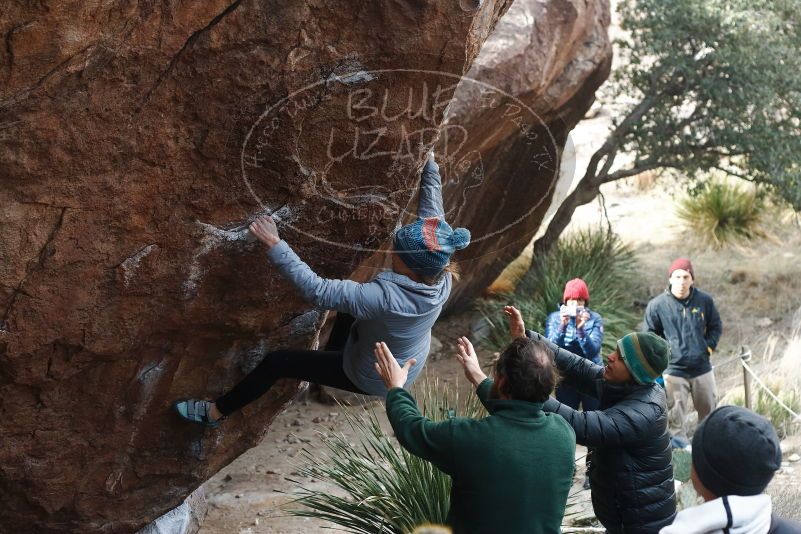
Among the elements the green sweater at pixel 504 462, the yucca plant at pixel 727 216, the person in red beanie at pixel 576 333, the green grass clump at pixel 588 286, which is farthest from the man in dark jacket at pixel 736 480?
the yucca plant at pixel 727 216

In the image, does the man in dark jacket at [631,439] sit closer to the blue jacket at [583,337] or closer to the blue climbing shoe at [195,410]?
the blue climbing shoe at [195,410]

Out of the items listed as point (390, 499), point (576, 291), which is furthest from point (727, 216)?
point (390, 499)

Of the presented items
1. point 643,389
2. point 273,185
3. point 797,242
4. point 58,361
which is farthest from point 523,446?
point 797,242

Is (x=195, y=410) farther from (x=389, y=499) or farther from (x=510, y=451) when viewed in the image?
(x=510, y=451)

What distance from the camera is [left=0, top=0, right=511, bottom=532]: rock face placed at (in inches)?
143

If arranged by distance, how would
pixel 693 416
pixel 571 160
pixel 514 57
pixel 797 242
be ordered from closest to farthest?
pixel 571 160
pixel 514 57
pixel 693 416
pixel 797 242

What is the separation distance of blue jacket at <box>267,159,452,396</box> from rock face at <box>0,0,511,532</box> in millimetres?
367

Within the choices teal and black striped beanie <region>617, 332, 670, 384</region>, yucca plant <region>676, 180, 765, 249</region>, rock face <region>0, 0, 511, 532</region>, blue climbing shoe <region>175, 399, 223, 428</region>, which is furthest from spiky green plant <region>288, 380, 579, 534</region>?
yucca plant <region>676, 180, 765, 249</region>

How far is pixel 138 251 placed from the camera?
13.3 ft

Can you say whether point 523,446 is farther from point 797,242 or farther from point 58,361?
point 797,242

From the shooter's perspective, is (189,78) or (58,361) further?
(58,361)

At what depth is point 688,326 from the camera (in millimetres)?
7395

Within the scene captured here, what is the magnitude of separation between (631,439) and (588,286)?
6677 millimetres

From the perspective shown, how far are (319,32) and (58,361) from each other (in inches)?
69.4
